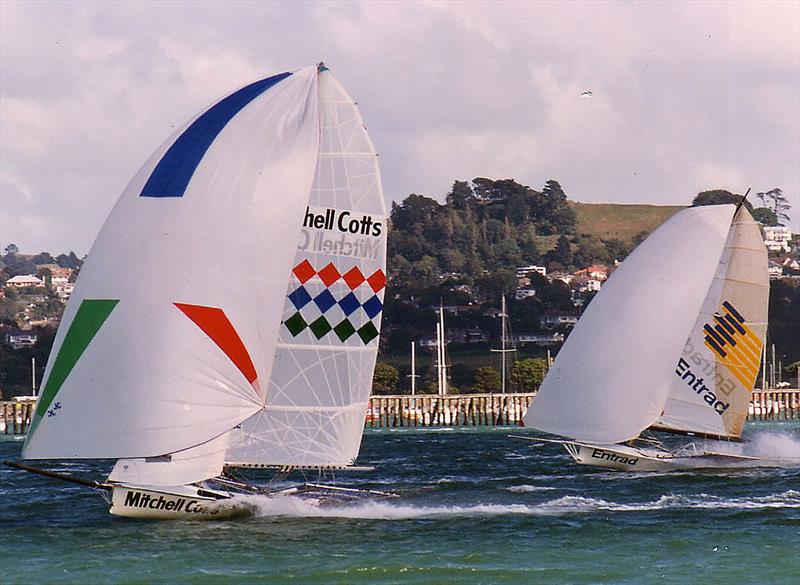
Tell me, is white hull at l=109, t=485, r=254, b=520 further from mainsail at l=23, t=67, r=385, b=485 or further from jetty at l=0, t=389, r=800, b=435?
jetty at l=0, t=389, r=800, b=435

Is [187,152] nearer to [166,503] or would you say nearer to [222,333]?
[222,333]

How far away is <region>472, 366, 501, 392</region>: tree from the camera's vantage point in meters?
110

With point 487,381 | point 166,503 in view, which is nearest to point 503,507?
point 166,503

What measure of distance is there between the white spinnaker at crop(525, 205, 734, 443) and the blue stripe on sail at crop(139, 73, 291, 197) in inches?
671

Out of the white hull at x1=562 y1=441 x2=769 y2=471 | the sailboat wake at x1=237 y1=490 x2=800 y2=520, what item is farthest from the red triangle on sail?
the white hull at x1=562 y1=441 x2=769 y2=471

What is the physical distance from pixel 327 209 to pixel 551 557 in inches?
279

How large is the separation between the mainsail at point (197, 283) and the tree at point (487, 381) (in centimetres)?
8241

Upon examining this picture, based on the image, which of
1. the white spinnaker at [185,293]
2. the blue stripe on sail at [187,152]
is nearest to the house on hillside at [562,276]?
the blue stripe on sail at [187,152]

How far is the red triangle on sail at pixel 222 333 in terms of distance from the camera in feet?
84.7

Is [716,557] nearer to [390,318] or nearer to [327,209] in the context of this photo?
[327,209]

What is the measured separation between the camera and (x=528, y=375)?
109m

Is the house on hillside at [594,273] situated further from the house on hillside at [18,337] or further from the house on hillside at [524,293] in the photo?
the house on hillside at [18,337]

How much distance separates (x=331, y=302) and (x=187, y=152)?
12.5 ft

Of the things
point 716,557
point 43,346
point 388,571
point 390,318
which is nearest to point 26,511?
point 388,571
